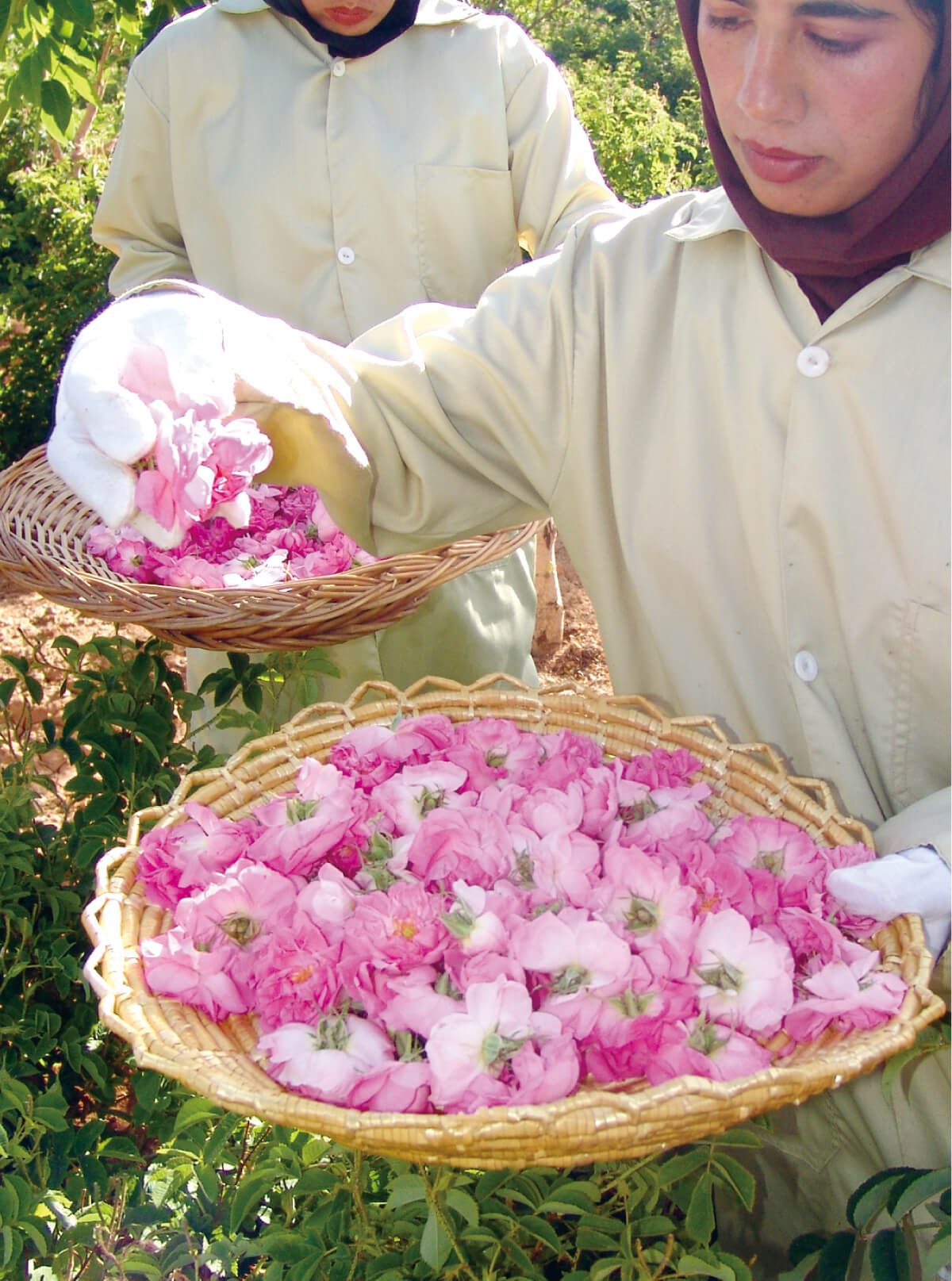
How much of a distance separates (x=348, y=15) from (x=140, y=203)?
0.54 metres

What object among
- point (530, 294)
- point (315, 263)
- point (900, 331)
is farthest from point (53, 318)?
point (900, 331)

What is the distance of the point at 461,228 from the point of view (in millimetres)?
2297

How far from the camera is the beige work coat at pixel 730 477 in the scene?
3.92 ft

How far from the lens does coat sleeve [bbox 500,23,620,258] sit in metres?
2.25

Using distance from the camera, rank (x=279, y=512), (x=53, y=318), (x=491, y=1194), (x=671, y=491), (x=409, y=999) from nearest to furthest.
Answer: (x=409, y=999), (x=491, y=1194), (x=671, y=491), (x=279, y=512), (x=53, y=318)

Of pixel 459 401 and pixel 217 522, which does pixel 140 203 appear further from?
pixel 459 401

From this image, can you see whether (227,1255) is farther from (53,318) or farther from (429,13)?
(53,318)

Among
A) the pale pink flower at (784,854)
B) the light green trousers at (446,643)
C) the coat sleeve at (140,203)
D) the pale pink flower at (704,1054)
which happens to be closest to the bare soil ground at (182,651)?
the light green trousers at (446,643)

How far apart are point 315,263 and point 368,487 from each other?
106 cm

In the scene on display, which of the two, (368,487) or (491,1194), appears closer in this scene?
(491,1194)

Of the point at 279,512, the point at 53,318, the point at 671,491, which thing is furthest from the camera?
the point at 53,318

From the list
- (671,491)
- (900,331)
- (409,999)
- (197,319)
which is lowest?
(409,999)

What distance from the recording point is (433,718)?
1.40 meters

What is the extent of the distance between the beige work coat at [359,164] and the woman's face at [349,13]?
0.07 metres
